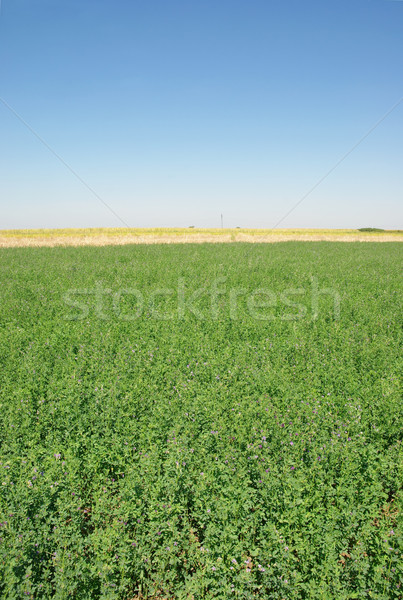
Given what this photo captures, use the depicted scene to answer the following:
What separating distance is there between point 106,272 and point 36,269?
139 inches

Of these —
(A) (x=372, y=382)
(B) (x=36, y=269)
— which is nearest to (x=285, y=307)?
(A) (x=372, y=382)

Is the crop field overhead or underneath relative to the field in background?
underneath

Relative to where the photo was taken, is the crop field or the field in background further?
the field in background

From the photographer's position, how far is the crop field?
2.67 m

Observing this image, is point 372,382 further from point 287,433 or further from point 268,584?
point 268,584

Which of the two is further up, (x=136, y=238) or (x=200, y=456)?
(x=136, y=238)

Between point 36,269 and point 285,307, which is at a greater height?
point 36,269

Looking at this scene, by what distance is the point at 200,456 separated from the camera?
3.79m

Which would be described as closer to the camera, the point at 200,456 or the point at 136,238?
the point at 200,456

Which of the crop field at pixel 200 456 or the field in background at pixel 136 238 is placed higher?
the field in background at pixel 136 238

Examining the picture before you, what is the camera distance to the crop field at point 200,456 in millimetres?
2672

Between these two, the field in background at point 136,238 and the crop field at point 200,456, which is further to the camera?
the field in background at point 136,238

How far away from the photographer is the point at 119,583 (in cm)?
278

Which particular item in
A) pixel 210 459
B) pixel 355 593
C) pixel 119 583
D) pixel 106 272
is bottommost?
pixel 119 583
